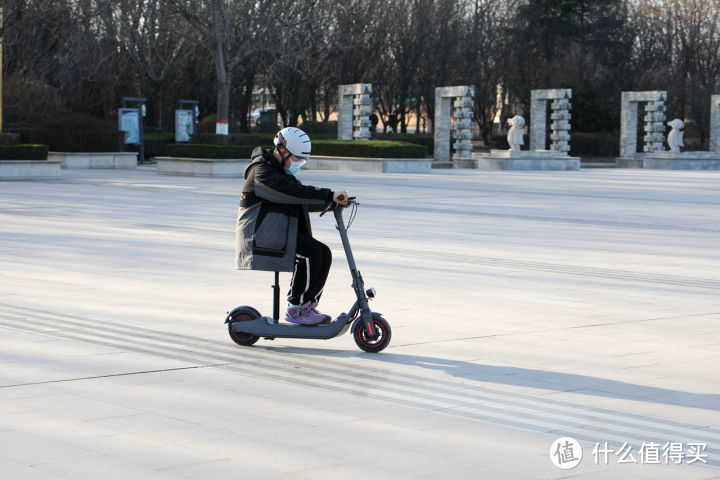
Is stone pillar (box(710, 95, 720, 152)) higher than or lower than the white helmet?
higher

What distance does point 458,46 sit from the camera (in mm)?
63469

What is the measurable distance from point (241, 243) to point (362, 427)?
2.21m

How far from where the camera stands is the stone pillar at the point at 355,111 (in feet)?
149

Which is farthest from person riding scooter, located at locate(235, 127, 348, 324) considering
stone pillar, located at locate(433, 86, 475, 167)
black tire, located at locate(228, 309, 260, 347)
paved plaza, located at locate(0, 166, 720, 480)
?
stone pillar, located at locate(433, 86, 475, 167)

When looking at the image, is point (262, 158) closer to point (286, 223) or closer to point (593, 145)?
point (286, 223)

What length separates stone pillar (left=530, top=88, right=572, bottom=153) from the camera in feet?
162

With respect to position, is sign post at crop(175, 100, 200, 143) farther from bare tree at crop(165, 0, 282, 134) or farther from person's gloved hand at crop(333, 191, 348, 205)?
person's gloved hand at crop(333, 191, 348, 205)

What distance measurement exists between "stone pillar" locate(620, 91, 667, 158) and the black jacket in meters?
46.0

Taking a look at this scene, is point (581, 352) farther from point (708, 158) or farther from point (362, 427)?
point (708, 158)

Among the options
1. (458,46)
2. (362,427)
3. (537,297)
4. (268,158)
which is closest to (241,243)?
(268,158)

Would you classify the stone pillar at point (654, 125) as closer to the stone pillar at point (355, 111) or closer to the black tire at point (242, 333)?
the stone pillar at point (355, 111)

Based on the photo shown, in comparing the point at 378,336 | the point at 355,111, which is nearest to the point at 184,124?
the point at 355,111

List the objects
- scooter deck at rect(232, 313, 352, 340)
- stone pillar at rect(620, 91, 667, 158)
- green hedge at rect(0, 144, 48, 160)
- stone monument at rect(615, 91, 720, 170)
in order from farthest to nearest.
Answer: stone pillar at rect(620, 91, 667, 158) < stone monument at rect(615, 91, 720, 170) < green hedge at rect(0, 144, 48, 160) < scooter deck at rect(232, 313, 352, 340)

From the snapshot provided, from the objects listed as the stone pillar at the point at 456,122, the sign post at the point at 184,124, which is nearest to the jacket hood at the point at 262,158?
the sign post at the point at 184,124
